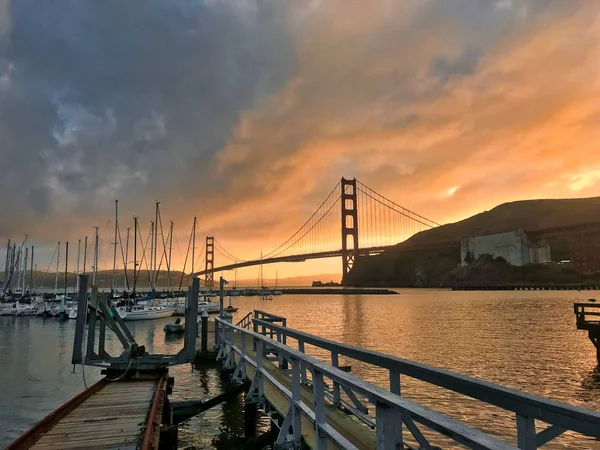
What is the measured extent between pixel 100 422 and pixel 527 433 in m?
6.07

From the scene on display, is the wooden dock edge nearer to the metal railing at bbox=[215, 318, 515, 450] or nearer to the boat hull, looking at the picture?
the metal railing at bbox=[215, 318, 515, 450]

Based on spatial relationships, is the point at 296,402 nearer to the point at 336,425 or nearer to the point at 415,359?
the point at 336,425

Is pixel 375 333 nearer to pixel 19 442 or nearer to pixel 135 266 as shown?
pixel 19 442

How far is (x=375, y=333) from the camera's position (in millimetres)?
A: 35781

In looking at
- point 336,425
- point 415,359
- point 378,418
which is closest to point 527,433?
point 378,418

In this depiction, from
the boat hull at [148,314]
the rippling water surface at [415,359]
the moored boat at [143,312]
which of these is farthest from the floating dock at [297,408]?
the moored boat at [143,312]

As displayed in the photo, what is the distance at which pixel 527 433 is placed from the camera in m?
3.05

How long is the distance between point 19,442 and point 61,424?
96cm

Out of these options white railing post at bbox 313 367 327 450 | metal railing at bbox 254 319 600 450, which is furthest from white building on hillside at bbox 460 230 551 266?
metal railing at bbox 254 319 600 450

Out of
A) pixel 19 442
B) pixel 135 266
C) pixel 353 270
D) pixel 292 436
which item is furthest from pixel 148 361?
pixel 353 270

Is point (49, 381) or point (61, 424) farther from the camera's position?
point (49, 381)

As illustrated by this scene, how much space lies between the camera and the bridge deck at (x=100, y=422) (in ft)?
19.2

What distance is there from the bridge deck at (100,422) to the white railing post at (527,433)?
14.5 feet

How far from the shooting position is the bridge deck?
19.2 ft
